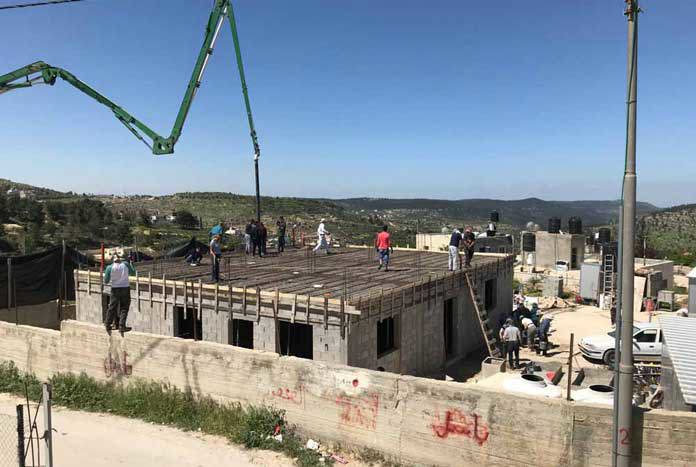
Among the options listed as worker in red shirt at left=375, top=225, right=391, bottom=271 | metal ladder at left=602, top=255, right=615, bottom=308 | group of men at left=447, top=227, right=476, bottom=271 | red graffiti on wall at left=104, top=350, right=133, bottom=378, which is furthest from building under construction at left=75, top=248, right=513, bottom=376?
metal ladder at left=602, top=255, right=615, bottom=308

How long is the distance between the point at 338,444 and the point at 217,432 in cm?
283

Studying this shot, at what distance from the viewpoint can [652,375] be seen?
47.7ft

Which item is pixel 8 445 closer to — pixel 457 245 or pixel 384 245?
pixel 384 245

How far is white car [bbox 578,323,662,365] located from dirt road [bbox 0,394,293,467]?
44.9 feet

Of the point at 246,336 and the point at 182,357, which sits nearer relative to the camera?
the point at 182,357

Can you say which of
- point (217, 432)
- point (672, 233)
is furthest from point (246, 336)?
point (672, 233)

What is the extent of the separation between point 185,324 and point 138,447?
6.09 metres

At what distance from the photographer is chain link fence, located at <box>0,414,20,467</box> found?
9916mm

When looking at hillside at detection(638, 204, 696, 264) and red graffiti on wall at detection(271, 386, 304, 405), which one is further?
hillside at detection(638, 204, 696, 264)

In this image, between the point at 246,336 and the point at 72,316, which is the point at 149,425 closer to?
the point at 246,336

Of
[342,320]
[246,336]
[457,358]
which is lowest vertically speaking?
[457,358]

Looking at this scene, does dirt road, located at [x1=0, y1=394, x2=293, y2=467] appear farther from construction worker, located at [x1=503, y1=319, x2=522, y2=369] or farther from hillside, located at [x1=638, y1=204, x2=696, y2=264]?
hillside, located at [x1=638, y1=204, x2=696, y2=264]

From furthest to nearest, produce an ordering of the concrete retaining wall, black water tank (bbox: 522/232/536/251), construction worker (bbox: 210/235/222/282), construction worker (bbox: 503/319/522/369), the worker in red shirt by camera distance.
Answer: black water tank (bbox: 522/232/536/251)
the worker in red shirt
construction worker (bbox: 503/319/522/369)
construction worker (bbox: 210/235/222/282)
the concrete retaining wall

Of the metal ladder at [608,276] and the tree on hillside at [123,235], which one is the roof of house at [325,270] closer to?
the metal ladder at [608,276]
